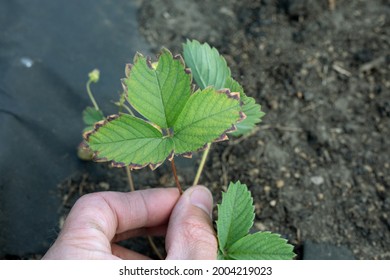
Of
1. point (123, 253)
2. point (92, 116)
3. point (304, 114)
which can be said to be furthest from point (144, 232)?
point (304, 114)

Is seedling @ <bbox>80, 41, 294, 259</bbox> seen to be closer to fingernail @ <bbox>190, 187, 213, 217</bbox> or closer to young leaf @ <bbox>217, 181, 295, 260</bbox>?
young leaf @ <bbox>217, 181, 295, 260</bbox>

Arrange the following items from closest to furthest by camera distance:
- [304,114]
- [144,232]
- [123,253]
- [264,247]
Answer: [264,247] < [123,253] < [144,232] < [304,114]

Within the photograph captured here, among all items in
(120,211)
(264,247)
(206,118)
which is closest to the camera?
(206,118)

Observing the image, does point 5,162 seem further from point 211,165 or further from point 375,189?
point 375,189

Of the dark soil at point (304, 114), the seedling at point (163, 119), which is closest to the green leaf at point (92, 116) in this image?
the dark soil at point (304, 114)

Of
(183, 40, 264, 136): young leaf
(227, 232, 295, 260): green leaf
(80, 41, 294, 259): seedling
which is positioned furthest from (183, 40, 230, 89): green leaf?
(227, 232, 295, 260): green leaf

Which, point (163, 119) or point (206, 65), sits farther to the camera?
point (206, 65)

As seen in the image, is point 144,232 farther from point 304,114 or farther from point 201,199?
point 304,114
